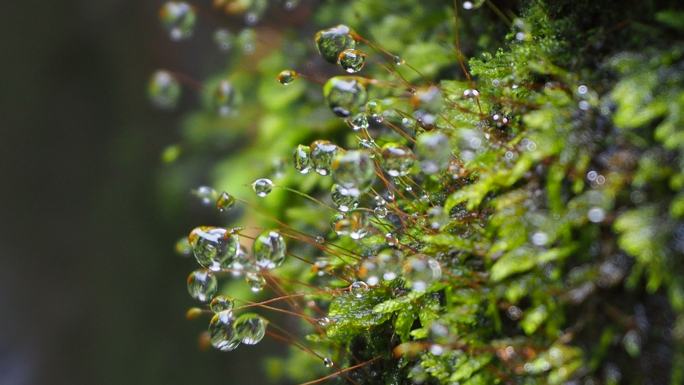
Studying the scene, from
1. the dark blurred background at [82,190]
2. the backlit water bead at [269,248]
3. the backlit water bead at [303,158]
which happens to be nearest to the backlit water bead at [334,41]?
the backlit water bead at [303,158]

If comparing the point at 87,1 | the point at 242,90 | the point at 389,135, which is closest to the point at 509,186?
the point at 389,135

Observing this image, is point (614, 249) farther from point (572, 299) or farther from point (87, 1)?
point (87, 1)

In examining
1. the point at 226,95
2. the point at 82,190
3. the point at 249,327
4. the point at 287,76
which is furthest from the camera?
the point at 82,190

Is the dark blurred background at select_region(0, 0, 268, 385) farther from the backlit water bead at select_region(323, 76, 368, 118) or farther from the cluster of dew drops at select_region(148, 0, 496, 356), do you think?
the backlit water bead at select_region(323, 76, 368, 118)

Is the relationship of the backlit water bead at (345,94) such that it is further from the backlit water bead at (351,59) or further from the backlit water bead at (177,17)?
the backlit water bead at (177,17)

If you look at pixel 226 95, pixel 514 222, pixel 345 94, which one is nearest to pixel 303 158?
pixel 345 94

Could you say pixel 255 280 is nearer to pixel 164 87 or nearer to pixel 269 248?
→ pixel 269 248
